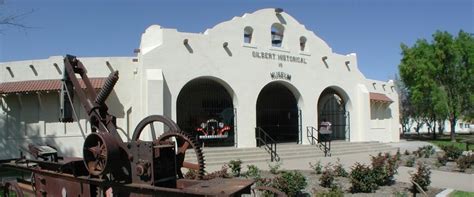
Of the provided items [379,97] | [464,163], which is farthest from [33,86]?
[379,97]

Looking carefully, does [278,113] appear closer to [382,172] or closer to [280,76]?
[280,76]

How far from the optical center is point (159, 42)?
1812 cm

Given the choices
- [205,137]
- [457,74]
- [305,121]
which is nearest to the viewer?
[205,137]

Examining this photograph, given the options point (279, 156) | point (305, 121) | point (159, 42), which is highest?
point (159, 42)

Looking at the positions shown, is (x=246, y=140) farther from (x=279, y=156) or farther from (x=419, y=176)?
(x=419, y=176)

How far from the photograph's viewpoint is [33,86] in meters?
18.0

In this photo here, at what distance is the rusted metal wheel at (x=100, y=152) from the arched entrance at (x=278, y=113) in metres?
18.9

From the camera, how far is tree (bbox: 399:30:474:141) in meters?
35.1

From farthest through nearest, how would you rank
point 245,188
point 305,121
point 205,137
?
point 305,121, point 205,137, point 245,188

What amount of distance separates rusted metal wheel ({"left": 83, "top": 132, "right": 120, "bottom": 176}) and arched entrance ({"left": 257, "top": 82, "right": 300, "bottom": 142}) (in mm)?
18945

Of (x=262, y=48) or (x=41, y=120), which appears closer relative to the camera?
(x=41, y=120)

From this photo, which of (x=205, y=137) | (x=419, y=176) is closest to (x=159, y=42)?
(x=205, y=137)

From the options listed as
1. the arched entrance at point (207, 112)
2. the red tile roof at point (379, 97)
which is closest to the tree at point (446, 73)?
the red tile roof at point (379, 97)

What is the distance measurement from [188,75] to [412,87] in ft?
82.2
